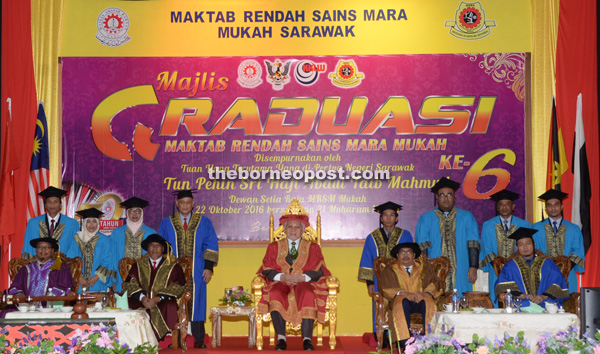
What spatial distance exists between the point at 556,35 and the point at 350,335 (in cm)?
395

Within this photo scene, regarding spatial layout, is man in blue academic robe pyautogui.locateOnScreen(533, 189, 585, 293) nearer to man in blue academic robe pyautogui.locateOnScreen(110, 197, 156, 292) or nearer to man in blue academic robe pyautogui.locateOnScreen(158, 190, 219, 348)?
man in blue academic robe pyautogui.locateOnScreen(158, 190, 219, 348)

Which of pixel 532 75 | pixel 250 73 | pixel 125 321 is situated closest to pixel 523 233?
pixel 532 75

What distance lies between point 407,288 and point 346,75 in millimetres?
2586

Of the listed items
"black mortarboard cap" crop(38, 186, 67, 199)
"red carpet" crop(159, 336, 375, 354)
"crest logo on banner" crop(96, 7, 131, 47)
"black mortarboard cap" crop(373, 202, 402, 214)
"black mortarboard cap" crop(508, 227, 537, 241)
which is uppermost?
"crest logo on banner" crop(96, 7, 131, 47)

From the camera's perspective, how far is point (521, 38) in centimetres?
873

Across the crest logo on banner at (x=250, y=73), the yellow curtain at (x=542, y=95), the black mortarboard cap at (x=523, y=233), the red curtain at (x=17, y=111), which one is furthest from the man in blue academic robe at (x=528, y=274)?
the red curtain at (x=17, y=111)

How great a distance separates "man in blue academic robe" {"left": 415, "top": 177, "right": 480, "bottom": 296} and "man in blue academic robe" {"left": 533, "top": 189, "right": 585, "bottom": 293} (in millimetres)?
646

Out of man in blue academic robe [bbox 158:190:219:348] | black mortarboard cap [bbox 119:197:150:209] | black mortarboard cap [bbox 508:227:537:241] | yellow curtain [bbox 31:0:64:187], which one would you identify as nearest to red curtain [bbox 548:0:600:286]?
black mortarboard cap [bbox 508:227:537:241]

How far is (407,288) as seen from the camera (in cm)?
743

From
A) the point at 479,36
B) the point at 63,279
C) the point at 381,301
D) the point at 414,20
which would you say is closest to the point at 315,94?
the point at 414,20

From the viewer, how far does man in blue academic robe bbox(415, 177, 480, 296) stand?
7.98 m

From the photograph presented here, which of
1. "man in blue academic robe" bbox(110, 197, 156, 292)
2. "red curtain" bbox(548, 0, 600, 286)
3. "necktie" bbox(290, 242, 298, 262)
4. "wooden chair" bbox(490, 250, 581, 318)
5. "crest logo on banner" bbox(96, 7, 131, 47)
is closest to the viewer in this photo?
"wooden chair" bbox(490, 250, 581, 318)

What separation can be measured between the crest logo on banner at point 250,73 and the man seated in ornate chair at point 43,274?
2.73 metres

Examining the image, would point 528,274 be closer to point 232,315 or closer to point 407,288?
point 407,288
